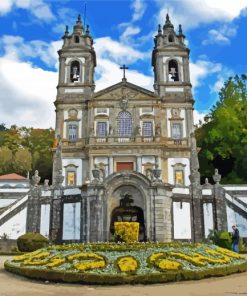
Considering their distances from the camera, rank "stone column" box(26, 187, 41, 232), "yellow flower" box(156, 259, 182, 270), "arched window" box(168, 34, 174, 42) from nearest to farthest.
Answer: "yellow flower" box(156, 259, 182, 270) < "stone column" box(26, 187, 41, 232) < "arched window" box(168, 34, 174, 42)

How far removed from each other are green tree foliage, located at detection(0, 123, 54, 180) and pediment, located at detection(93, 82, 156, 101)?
12.8 metres

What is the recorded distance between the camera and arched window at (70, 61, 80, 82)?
3519 cm

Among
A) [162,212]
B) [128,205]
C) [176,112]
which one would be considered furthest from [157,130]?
[162,212]

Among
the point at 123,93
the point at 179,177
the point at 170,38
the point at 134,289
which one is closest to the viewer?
the point at 134,289

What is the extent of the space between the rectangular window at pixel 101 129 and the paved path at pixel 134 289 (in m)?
22.6

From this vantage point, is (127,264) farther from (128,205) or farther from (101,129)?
(101,129)

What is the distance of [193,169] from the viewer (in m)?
28.8

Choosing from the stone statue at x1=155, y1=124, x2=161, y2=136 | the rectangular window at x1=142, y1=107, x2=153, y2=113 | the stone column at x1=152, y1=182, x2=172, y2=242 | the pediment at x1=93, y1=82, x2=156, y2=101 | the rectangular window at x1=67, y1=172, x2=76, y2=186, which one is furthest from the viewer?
the pediment at x1=93, y1=82, x2=156, y2=101

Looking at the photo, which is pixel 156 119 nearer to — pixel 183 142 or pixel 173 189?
pixel 183 142

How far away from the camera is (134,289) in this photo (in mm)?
9109

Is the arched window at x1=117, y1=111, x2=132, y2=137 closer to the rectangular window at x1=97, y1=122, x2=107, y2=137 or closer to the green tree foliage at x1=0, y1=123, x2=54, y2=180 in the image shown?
the rectangular window at x1=97, y1=122, x2=107, y2=137

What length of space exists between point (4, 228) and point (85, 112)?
1309 cm

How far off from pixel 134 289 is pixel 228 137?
2675 cm

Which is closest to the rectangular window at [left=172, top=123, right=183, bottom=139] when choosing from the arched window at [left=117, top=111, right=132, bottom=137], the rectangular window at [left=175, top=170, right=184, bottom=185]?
the rectangular window at [left=175, top=170, right=184, bottom=185]
